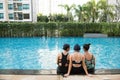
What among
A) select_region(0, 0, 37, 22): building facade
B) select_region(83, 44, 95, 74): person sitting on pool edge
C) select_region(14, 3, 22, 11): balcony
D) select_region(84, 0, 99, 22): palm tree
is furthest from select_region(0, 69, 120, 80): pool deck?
select_region(14, 3, 22, 11): balcony

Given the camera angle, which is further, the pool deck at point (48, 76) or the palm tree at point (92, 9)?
the palm tree at point (92, 9)

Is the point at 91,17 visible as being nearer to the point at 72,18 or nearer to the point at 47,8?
the point at 72,18

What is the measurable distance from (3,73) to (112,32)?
21250mm

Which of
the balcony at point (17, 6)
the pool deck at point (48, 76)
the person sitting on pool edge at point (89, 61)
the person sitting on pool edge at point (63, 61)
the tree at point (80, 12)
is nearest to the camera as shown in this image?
the pool deck at point (48, 76)

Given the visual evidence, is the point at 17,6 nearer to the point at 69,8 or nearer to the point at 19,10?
the point at 19,10

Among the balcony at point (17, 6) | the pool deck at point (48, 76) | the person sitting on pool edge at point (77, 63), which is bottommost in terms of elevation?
the pool deck at point (48, 76)

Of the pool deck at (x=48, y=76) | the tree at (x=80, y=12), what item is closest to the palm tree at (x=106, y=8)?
the tree at (x=80, y=12)

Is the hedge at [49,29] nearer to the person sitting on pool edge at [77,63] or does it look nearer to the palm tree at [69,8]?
the palm tree at [69,8]

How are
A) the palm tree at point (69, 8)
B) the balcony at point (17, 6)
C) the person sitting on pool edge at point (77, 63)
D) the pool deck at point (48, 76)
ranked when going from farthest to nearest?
1. the balcony at point (17, 6)
2. the palm tree at point (69, 8)
3. the person sitting on pool edge at point (77, 63)
4. the pool deck at point (48, 76)

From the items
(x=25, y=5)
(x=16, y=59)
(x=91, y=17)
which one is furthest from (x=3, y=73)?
(x=25, y=5)

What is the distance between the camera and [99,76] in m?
6.28

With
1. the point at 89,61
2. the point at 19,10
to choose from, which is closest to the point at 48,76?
the point at 89,61

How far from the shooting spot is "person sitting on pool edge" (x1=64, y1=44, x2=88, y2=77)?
6.30 metres

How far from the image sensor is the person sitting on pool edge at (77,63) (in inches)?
248
